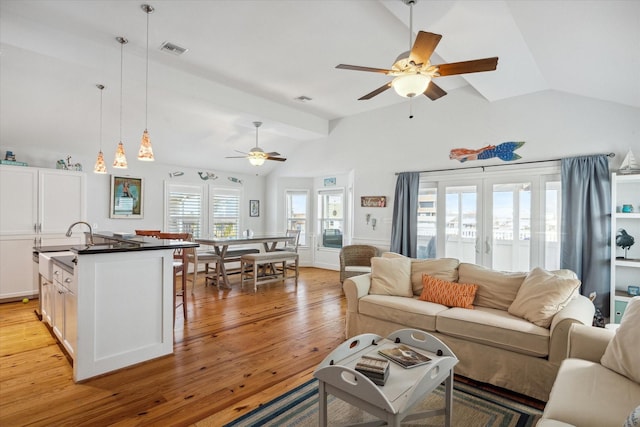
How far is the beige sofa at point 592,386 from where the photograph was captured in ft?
4.96

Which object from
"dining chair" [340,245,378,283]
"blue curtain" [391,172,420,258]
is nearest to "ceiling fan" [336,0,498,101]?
"blue curtain" [391,172,420,258]

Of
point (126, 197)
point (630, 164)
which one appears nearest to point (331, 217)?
point (126, 197)

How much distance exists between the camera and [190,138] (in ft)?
21.0

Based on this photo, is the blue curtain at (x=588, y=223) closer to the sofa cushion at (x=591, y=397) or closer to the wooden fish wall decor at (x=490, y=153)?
the wooden fish wall decor at (x=490, y=153)

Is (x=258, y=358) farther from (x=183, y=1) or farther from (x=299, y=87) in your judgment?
(x=299, y=87)

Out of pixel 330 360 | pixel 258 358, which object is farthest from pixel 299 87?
pixel 330 360

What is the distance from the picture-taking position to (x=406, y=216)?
19.1 ft

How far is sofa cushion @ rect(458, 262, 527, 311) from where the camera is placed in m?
3.13

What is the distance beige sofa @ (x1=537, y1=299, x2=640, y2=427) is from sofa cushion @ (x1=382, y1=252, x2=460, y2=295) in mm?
1338

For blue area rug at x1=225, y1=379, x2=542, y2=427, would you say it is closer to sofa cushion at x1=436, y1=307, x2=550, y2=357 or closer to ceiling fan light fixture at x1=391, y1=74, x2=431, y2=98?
sofa cushion at x1=436, y1=307, x2=550, y2=357

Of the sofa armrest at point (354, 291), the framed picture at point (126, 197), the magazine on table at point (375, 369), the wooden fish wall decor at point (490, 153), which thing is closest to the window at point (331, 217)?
the wooden fish wall decor at point (490, 153)

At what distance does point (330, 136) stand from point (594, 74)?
460 cm

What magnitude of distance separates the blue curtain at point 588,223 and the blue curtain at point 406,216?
2.09 meters

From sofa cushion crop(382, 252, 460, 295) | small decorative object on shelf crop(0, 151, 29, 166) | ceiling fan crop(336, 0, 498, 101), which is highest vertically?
ceiling fan crop(336, 0, 498, 101)
